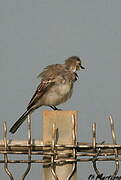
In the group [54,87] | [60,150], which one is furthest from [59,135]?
[54,87]

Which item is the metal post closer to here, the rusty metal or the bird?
the rusty metal

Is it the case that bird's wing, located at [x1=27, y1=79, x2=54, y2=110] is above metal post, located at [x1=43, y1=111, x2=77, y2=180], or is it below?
above

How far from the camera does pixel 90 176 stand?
3.72 metres

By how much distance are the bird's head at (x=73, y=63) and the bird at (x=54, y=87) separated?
0.19 m

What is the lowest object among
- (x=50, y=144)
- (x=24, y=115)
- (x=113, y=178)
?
(x=113, y=178)

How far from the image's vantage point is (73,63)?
9.09 meters

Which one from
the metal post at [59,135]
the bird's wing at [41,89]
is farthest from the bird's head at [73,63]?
the metal post at [59,135]

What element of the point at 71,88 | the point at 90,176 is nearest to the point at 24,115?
the point at 71,88

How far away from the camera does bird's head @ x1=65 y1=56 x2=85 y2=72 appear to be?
8.92 meters

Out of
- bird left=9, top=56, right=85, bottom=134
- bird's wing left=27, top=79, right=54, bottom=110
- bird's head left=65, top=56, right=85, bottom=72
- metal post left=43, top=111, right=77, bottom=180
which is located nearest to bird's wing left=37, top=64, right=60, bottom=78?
bird left=9, top=56, right=85, bottom=134

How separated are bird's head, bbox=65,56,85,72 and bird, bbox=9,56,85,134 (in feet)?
0.61

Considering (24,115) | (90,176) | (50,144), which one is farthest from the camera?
(24,115)

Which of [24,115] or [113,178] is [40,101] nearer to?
[24,115]

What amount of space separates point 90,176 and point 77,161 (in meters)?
0.29
